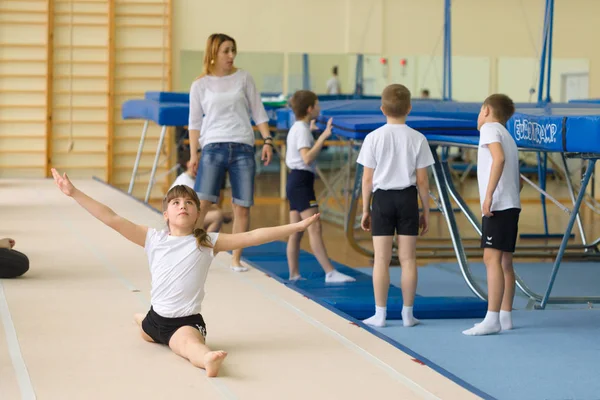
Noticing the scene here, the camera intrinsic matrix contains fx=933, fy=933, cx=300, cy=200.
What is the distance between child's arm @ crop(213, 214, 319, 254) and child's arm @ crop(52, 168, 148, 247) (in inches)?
11.6

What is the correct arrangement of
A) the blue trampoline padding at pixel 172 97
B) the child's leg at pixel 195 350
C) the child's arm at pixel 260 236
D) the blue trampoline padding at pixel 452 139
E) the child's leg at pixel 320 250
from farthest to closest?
the blue trampoline padding at pixel 172 97, the child's leg at pixel 320 250, the blue trampoline padding at pixel 452 139, the child's arm at pixel 260 236, the child's leg at pixel 195 350

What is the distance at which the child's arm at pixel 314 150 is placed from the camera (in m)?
5.67

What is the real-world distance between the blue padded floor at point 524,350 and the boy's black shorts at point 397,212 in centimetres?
50

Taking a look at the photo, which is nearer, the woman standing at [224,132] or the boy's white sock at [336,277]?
the woman standing at [224,132]

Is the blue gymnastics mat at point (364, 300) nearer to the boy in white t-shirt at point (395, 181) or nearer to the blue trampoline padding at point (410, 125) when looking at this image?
the boy in white t-shirt at point (395, 181)

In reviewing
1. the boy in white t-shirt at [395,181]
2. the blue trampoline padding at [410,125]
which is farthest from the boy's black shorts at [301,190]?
the boy in white t-shirt at [395,181]

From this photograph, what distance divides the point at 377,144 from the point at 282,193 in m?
8.15

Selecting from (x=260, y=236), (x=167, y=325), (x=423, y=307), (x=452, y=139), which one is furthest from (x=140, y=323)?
(x=452, y=139)

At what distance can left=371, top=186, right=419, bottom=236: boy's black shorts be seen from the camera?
4.52 metres

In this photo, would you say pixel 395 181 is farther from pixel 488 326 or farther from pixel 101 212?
pixel 101 212

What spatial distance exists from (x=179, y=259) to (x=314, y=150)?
249 centimetres

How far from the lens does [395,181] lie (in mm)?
4504

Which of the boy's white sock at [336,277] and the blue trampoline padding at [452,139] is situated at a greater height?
the blue trampoline padding at [452,139]

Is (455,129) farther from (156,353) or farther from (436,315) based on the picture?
(156,353)
